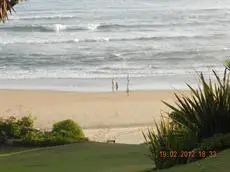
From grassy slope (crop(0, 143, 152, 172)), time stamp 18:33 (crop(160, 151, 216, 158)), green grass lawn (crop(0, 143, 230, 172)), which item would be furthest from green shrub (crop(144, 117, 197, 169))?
grassy slope (crop(0, 143, 152, 172))

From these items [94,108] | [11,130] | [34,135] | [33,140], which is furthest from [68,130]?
[94,108]

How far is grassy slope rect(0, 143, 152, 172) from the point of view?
941cm

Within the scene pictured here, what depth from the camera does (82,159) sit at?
10391 millimetres

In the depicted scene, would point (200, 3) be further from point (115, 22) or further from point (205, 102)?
point (205, 102)

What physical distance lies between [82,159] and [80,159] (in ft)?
0.12

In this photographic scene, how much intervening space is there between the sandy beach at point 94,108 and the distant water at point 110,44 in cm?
183

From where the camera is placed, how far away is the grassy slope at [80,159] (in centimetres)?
941

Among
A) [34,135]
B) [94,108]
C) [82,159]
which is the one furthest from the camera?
[94,108]

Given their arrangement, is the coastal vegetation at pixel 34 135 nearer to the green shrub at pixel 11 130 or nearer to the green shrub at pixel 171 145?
the green shrub at pixel 11 130

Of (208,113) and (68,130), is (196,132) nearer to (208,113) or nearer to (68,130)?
(208,113)

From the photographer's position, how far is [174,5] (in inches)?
2707

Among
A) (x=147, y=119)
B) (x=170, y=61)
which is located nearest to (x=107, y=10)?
(x=170, y=61)

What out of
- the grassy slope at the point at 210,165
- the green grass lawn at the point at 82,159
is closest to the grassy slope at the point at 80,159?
the green grass lawn at the point at 82,159

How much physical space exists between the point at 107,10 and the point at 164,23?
40.9 ft
